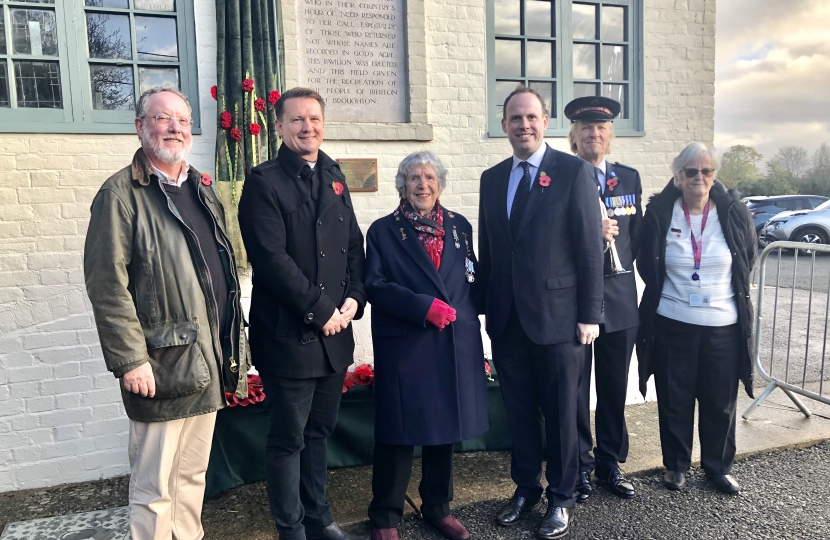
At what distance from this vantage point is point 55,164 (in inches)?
138

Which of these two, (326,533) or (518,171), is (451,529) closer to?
(326,533)

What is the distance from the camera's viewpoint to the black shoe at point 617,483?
3.29 metres

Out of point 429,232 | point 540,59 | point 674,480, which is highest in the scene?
point 540,59

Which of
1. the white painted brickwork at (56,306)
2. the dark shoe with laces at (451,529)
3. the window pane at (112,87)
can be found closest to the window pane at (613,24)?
the white painted brickwork at (56,306)

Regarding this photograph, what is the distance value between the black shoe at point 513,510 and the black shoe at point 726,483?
1060 millimetres

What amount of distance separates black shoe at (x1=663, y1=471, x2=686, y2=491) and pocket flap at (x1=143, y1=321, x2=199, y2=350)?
8.78 feet

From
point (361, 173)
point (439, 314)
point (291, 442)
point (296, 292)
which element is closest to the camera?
point (296, 292)

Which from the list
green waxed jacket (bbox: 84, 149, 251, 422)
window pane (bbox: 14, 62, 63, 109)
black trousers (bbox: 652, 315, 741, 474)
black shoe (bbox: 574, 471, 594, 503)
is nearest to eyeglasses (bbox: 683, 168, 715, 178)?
black trousers (bbox: 652, 315, 741, 474)

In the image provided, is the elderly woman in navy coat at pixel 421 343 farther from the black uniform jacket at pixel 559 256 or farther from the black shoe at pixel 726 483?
the black shoe at pixel 726 483

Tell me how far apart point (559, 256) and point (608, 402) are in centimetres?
107

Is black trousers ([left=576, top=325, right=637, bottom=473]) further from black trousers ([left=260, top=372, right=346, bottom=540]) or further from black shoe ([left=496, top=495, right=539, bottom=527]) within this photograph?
black trousers ([left=260, top=372, right=346, bottom=540])

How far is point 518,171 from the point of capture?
9.84 ft

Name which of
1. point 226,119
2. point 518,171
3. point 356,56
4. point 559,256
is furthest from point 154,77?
point 559,256

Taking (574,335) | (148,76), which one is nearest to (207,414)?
(574,335)
